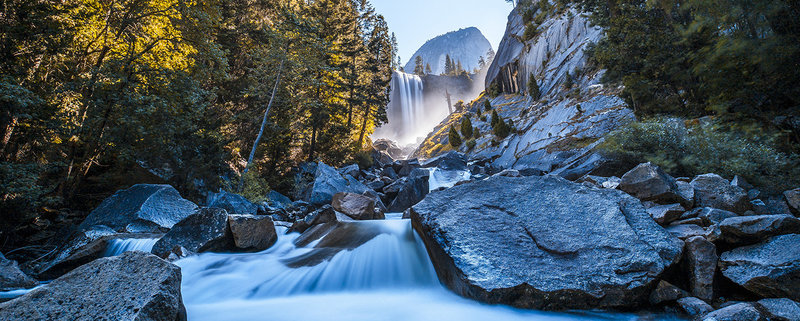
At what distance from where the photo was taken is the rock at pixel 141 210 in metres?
6.70

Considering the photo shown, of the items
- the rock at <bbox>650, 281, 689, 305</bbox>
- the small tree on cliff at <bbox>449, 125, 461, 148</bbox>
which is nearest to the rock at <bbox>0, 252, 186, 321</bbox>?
the rock at <bbox>650, 281, 689, 305</bbox>

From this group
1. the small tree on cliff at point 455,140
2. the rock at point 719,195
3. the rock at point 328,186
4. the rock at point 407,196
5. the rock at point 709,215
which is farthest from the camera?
the small tree on cliff at point 455,140

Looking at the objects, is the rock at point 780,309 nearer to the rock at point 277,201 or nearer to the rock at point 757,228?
the rock at point 757,228

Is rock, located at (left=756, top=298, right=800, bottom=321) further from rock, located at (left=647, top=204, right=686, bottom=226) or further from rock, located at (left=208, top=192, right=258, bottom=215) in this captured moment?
rock, located at (left=208, top=192, right=258, bottom=215)

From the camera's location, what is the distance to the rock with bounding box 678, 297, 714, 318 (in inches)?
120

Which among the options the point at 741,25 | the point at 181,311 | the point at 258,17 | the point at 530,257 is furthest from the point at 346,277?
the point at 258,17

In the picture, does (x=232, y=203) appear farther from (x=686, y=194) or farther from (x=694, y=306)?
(x=686, y=194)

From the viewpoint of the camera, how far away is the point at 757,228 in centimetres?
345

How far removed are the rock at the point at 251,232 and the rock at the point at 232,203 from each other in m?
2.59

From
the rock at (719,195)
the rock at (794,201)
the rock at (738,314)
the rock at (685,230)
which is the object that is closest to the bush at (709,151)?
the rock at (794,201)

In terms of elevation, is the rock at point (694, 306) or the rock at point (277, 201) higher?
the rock at point (694, 306)

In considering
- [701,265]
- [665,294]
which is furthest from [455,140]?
[665,294]

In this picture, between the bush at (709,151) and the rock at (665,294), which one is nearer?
the rock at (665,294)

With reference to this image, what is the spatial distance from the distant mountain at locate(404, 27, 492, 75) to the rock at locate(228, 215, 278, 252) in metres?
162
